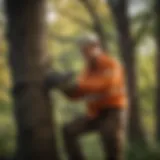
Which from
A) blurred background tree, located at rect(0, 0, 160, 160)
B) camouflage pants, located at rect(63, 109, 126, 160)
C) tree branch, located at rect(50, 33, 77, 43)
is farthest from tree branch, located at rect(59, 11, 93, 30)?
camouflage pants, located at rect(63, 109, 126, 160)

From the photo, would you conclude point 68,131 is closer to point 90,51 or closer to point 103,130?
point 103,130

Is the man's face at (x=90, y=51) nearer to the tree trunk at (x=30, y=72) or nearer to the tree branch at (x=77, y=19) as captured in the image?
the tree trunk at (x=30, y=72)

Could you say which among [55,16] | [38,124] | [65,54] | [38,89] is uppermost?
[55,16]

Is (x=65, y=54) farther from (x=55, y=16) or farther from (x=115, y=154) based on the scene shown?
(x=115, y=154)

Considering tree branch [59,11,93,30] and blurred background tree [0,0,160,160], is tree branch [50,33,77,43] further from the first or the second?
tree branch [59,11,93,30]

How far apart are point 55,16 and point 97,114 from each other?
3844 mm

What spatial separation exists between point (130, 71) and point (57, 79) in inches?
132

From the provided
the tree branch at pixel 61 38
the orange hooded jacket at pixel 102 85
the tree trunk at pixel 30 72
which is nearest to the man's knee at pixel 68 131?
the tree trunk at pixel 30 72

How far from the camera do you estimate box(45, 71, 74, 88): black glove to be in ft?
11.5

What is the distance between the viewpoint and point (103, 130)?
12.1ft

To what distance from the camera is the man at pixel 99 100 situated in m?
3.47

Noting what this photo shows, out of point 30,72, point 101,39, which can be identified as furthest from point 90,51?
point 101,39

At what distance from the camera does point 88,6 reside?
674cm

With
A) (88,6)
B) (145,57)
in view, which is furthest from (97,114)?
(145,57)
